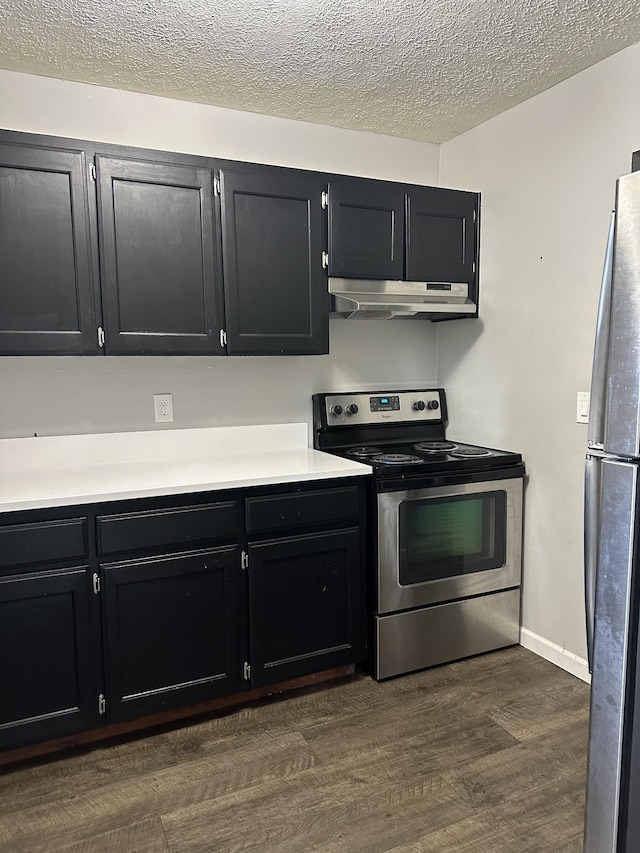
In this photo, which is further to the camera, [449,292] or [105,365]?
[449,292]

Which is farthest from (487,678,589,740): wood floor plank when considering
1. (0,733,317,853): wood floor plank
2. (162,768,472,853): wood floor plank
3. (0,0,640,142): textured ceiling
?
(0,0,640,142): textured ceiling

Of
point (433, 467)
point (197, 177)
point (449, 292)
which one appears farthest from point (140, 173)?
point (433, 467)

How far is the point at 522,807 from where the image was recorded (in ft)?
6.00

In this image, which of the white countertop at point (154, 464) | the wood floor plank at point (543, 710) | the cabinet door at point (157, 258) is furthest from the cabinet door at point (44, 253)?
the wood floor plank at point (543, 710)

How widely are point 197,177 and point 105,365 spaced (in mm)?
870

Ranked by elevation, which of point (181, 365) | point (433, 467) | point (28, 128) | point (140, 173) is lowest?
point (433, 467)

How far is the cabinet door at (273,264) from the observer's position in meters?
2.45

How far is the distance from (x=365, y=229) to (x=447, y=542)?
1.43 meters

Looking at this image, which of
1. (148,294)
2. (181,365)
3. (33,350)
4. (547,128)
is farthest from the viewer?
(181,365)

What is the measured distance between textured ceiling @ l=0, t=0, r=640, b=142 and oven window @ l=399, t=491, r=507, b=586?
1.72 metres

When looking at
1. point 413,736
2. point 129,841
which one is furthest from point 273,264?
point 129,841

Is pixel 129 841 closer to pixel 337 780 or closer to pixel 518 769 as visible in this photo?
pixel 337 780

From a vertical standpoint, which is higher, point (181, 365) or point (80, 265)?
point (80, 265)

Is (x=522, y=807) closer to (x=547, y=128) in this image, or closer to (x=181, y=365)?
(x=181, y=365)
